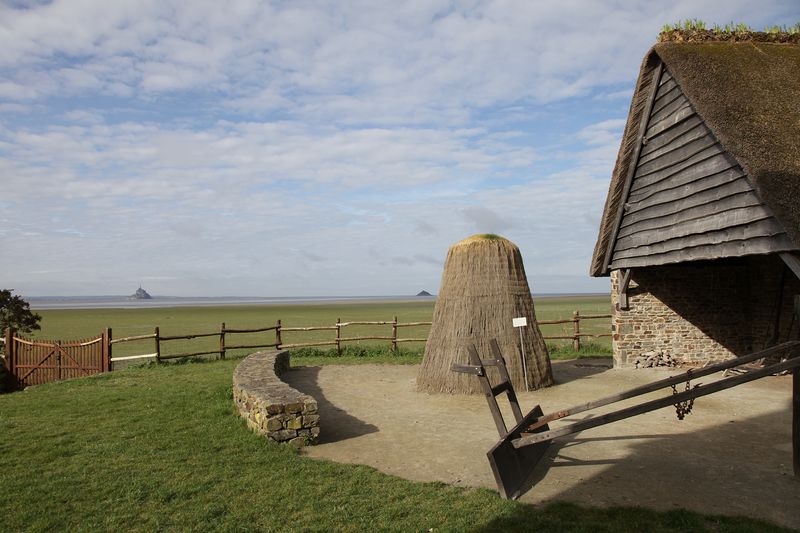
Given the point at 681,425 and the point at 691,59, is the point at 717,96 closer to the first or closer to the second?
the point at 691,59

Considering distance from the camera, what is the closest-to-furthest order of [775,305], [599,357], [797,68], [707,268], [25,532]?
→ 1. [25,532]
2. [797,68]
3. [775,305]
4. [707,268]
5. [599,357]

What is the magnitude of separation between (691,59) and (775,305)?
6.38 m

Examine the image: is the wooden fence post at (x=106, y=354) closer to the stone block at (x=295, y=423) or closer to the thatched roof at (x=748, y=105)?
the stone block at (x=295, y=423)

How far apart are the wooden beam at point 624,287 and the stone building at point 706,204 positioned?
0.18ft

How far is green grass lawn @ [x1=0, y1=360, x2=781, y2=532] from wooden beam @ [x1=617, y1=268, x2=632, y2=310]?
28.8 ft

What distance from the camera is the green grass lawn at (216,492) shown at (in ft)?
15.9

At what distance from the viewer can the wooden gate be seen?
15.0m

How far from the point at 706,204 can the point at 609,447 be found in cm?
515

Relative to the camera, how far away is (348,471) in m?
6.33

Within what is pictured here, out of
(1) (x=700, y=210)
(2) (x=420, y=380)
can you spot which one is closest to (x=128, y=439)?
(2) (x=420, y=380)

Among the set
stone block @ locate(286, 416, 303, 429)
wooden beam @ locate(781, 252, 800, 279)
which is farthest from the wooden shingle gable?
stone block @ locate(286, 416, 303, 429)

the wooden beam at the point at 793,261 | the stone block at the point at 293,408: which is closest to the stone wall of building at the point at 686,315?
the wooden beam at the point at 793,261

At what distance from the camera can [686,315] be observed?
13.7 meters

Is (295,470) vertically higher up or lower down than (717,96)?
lower down
